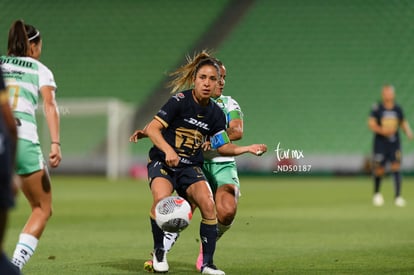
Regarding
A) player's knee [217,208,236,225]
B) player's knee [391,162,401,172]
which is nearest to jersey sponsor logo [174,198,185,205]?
player's knee [217,208,236,225]

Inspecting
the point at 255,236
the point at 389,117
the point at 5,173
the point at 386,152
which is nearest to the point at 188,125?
the point at 5,173

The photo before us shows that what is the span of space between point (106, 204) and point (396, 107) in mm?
6260

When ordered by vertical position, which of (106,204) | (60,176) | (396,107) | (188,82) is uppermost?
(188,82)

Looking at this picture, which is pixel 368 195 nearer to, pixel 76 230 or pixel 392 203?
pixel 392 203

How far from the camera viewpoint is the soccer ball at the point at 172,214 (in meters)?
7.00

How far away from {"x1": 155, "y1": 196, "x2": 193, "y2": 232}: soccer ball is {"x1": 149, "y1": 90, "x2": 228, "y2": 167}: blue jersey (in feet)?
1.92

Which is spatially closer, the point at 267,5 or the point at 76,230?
the point at 76,230

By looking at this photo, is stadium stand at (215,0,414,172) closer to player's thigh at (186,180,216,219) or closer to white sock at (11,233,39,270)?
player's thigh at (186,180,216,219)

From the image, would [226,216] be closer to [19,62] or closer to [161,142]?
[161,142]

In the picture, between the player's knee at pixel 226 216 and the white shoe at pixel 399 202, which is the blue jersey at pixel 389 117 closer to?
the white shoe at pixel 399 202

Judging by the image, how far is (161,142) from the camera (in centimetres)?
724

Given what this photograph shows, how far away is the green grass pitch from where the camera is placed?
8.11 metres

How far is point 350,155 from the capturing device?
27.3 m

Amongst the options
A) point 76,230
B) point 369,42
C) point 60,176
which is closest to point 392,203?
point 76,230
